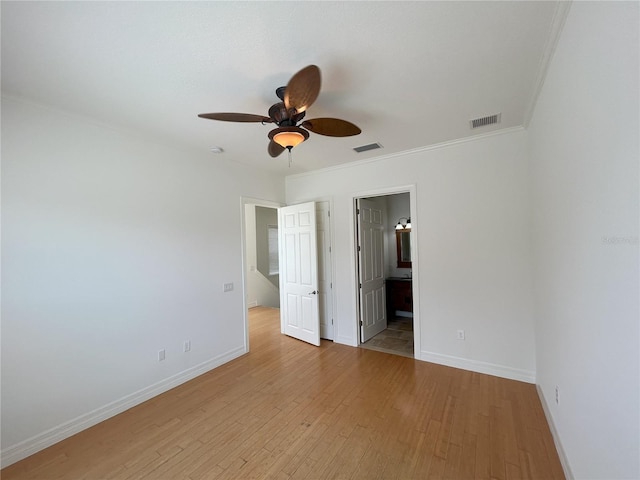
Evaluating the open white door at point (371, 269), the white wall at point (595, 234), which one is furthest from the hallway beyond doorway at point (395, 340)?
the white wall at point (595, 234)

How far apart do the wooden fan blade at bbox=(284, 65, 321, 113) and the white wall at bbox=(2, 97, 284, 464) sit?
2.01 metres

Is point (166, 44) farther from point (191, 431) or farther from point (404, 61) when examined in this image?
point (191, 431)

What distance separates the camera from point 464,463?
72.2 inches

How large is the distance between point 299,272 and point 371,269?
1169 mm

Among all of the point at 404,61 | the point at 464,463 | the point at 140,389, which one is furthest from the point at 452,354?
the point at 140,389

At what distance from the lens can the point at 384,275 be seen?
16.1 feet

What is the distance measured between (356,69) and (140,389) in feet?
11.4

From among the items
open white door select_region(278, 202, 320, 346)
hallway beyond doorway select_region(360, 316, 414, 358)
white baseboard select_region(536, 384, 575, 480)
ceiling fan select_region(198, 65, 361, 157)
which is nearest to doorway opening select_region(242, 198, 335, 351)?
open white door select_region(278, 202, 320, 346)

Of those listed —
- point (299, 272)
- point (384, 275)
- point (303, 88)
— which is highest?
point (303, 88)

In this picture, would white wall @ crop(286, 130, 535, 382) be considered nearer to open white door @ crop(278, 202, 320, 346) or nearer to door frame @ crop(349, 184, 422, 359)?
door frame @ crop(349, 184, 422, 359)

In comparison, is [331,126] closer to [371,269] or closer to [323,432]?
[323,432]

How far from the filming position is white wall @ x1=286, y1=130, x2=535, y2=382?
9.34 feet

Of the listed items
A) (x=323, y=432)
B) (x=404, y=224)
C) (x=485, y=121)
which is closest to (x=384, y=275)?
(x=404, y=224)

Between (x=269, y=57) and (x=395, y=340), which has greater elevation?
(x=269, y=57)
